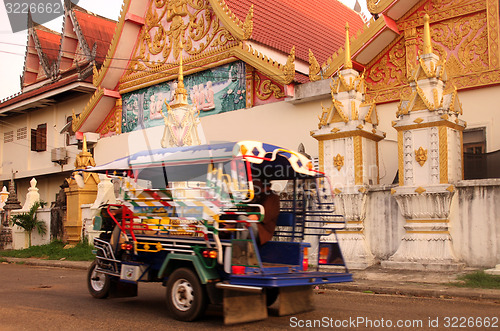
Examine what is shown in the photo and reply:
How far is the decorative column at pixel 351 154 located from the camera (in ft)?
42.0

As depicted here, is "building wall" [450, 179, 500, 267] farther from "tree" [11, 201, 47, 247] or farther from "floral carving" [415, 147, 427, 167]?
"tree" [11, 201, 47, 247]

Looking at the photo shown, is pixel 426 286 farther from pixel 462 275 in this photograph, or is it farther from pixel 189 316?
pixel 189 316

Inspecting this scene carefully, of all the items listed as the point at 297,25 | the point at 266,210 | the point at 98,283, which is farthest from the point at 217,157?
the point at 297,25

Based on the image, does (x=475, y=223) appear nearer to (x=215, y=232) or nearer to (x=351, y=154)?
(x=351, y=154)

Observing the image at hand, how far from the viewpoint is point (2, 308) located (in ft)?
28.6

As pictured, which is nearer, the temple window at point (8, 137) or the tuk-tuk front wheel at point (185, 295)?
the tuk-tuk front wheel at point (185, 295)

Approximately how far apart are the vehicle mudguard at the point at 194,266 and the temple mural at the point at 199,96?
9.80 meters

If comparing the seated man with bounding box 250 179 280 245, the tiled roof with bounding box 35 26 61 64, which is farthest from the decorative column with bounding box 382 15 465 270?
the tiled roof with bounding box 35 26 61 64

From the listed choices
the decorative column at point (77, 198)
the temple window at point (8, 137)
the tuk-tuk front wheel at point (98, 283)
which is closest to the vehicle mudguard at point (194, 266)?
the tuk-tuk front wheel at point (98, 283)

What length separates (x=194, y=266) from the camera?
7.35m

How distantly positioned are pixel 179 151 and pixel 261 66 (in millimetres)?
9924

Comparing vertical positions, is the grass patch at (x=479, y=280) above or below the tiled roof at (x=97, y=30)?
below

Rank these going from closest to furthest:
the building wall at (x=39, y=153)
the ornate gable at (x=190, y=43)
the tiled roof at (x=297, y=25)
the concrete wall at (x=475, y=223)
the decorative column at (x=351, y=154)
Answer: the concrete wall at (x=475, y=223) → the decorative column at (x=351, y=154) → the ornate gable at (x=190, y=43) → the tiled roof at (x=297, y=25) → the building wall at (x=39, y=153)

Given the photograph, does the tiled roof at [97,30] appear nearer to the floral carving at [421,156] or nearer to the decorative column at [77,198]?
the decorative column at [77,198]
